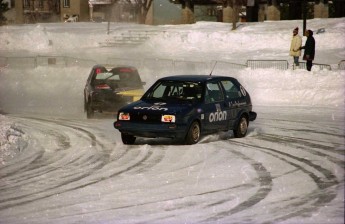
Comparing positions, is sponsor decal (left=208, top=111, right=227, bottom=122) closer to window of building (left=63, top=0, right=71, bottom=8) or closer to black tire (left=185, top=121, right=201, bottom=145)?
black tire (left=185, top=121, right=201, bottom=145)

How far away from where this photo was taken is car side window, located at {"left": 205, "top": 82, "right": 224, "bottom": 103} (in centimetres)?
1535

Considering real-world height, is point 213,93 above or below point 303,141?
above

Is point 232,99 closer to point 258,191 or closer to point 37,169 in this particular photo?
point 37,169

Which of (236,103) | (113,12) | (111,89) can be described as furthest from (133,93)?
(113,12)

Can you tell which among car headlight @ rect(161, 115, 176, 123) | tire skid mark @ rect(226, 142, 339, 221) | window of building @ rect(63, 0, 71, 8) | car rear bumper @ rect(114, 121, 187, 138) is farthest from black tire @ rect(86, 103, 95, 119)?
window of building @ rect(63, 0, 71, 8)

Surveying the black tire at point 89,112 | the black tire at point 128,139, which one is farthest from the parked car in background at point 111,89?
the black tire at point 128,139

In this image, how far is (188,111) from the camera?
14562 mm

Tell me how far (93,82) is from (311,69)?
38.4 feet

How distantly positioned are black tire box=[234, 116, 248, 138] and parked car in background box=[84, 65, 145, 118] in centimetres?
422

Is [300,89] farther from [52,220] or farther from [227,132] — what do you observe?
[52,220]

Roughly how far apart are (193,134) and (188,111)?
0.53 m

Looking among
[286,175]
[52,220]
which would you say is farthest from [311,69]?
[52,220]

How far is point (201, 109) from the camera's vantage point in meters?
14.9

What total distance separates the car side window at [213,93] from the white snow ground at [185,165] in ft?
2.83
